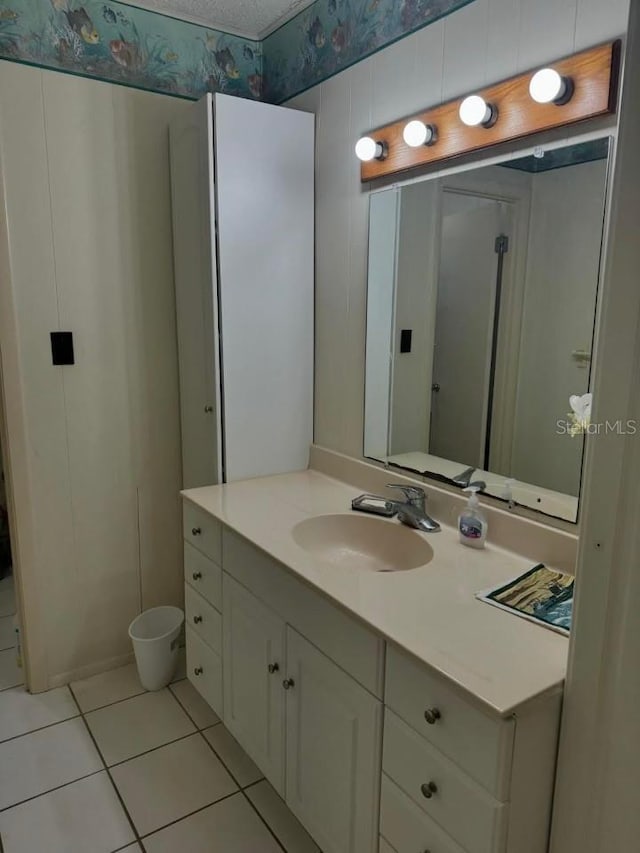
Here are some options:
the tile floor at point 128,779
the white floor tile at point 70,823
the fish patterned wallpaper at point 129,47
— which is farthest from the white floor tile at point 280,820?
the fish patterned wallpaper at point 129,47

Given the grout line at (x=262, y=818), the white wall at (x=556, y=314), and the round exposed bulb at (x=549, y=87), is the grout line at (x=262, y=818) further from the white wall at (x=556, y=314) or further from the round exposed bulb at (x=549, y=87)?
the round exposed bulb at (x=549, y=87)

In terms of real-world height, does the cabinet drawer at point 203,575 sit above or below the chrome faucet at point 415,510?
below

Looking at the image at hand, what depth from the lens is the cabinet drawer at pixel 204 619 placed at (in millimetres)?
1879

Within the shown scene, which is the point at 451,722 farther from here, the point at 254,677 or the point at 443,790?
the point at 254,677

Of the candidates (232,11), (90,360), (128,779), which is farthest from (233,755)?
(232,11)

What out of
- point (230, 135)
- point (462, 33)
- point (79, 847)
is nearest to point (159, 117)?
point (230, 135)

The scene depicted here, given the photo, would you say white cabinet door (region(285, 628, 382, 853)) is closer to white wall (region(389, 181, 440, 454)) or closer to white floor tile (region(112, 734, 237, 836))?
white floor tile (region(112, 734, 237, 836))

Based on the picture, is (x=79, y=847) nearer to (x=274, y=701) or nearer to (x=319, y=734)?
(x=274, y=701)

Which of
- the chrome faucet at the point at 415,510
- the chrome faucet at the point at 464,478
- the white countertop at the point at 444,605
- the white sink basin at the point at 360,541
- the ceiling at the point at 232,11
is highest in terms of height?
the ceiling at the point at 232,11

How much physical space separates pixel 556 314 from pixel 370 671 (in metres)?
0.91

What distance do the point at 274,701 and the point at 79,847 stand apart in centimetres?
65

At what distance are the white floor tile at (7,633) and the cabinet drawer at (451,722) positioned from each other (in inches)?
80.9

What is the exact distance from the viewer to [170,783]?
1805mm

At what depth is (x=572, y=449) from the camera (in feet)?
4.61
